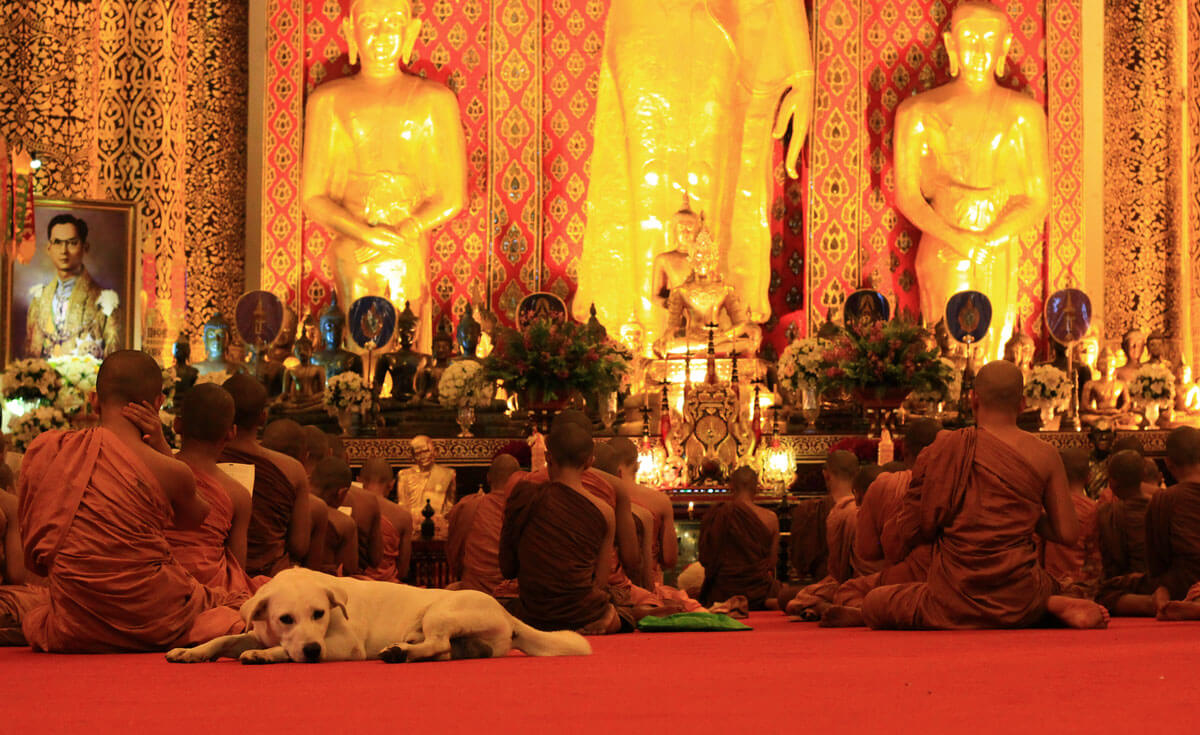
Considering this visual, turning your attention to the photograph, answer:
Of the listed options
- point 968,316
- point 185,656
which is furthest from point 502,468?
point 968,316

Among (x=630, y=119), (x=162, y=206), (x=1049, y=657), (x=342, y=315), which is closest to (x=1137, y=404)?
(x=630, y=119)

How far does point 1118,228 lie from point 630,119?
14.8ft

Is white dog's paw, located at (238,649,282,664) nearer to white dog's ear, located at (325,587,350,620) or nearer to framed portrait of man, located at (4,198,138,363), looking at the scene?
white dog's ear, located at (325,587,350,620)

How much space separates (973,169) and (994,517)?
9898 millimetres

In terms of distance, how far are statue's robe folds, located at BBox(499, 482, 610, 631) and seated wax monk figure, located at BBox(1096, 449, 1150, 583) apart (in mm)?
2568

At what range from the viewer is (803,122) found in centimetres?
1514

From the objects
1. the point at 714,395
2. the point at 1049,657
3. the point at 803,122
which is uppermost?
the point at 803,122

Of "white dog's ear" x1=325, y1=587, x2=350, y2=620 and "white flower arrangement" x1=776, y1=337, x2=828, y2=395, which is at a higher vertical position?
"white flower arrangement" x1=776, y1=337, x2=828, y2=395

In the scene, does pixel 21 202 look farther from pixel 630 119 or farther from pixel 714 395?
pixel 630 119

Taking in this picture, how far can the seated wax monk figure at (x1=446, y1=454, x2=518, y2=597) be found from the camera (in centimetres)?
750

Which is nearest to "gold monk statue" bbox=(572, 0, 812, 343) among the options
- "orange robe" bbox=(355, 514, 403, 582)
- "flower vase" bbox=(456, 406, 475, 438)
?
"flower vase" bbox=(456, 406, 475, 438)

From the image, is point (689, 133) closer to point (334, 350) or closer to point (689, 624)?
point (334, 350)

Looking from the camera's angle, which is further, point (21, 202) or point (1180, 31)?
point (1180, 31)

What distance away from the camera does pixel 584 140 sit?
1591 cm
